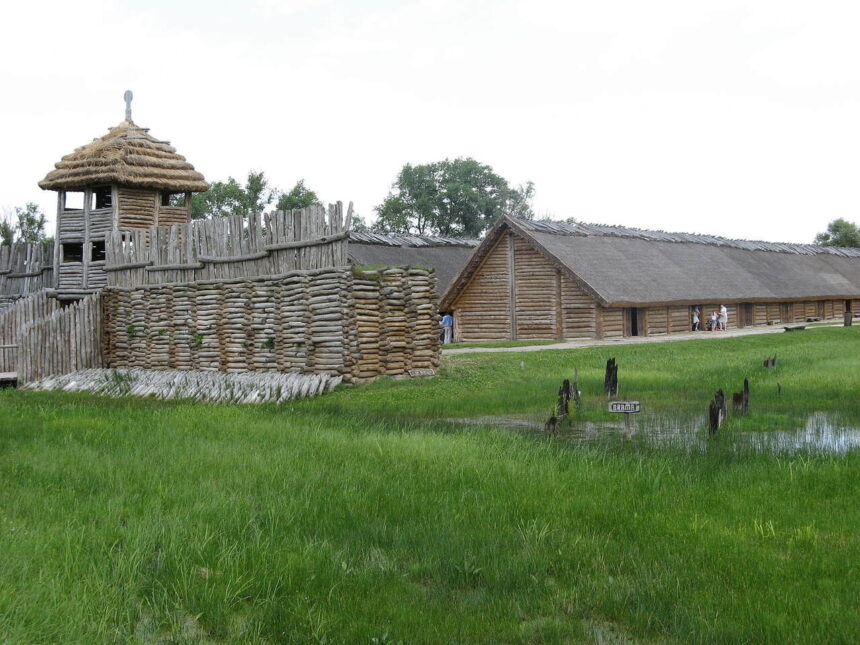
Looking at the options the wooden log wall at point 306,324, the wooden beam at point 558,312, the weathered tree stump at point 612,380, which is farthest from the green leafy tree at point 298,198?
the weathered tree stump at point 612,380

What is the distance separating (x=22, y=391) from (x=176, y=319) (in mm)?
4206

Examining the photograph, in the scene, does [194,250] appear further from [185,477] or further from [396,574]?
[396,574]

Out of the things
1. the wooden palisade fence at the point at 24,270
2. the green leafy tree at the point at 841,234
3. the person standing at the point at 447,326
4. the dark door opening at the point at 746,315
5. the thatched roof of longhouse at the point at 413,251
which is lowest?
the person standing at the point at 447,326

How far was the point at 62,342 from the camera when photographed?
27.2 meters

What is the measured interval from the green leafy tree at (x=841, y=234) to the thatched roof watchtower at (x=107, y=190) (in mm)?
67077

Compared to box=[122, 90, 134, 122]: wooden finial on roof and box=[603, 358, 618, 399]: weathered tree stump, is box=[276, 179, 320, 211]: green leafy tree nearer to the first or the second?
box=[122, 90, 134, 122]: wooden finial on roof

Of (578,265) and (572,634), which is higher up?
(578,265)

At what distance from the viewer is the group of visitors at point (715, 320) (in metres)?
43.2

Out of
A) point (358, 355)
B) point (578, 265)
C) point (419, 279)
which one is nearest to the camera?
point (358, 355)

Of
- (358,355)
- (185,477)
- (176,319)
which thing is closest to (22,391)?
(176,319)

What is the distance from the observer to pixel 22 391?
2409cm

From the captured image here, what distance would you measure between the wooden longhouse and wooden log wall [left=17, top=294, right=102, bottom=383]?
16.8 metres

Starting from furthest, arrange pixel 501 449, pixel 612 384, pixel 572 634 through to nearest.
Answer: pixel 612 384, pixel 501 449, pixel 572 634

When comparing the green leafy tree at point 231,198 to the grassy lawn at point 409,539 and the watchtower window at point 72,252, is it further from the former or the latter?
the grassy lawn at point 409,539
